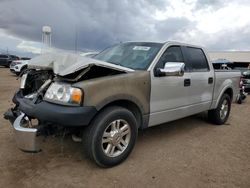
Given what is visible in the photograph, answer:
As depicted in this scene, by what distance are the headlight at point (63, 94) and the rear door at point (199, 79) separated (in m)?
2.44

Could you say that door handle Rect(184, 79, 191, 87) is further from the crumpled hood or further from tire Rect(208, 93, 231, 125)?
tire Rect(208, 93, 231, 125)

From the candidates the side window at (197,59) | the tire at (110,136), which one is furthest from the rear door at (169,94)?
the tire at (110,136)

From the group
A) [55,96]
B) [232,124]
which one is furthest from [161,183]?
[232,124]

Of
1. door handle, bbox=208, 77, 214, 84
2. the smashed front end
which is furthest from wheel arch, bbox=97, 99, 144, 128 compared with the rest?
door handle, bbox=208, 77, 214, 84

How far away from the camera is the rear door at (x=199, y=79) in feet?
15.7

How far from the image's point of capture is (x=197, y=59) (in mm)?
5164

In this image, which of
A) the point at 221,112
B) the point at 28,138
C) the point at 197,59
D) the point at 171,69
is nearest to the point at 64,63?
the point at 28,138

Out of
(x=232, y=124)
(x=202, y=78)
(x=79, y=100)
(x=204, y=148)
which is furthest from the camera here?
(x=232, y=124)

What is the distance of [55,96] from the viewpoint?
123 inches

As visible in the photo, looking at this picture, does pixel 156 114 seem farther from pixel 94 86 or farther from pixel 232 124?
pixel 232 124

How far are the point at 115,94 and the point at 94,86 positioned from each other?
341 mm

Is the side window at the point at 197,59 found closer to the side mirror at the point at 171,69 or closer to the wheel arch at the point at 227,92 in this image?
the wheel arch at the point at 227,92

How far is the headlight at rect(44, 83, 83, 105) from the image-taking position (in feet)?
9.76

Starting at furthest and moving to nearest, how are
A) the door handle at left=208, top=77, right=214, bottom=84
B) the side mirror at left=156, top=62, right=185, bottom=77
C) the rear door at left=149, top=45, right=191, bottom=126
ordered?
the door handle at left=208, top=77, right=214, bottom=84
the rear door at left=149, top=45, right=191, bottom=126
the side mirror at left=156, top=62, right=185, bottom=77
